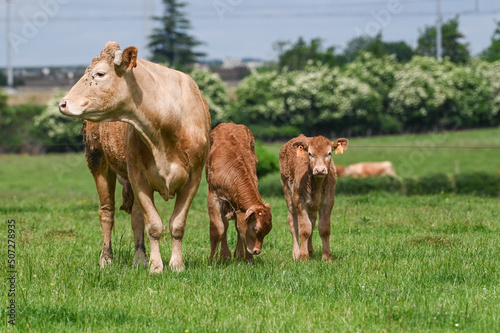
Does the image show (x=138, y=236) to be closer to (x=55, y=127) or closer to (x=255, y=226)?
(x=255, y=226)

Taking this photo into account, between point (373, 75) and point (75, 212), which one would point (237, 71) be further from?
point (75, 212)

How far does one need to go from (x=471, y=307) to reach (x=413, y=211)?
22.9 ft

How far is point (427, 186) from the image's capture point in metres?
18.5

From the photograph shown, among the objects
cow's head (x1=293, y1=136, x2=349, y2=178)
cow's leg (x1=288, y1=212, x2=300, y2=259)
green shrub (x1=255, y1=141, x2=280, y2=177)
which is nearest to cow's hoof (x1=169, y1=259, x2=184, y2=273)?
cow's leg (x1=288, y1=212, x2=300, y2=259)

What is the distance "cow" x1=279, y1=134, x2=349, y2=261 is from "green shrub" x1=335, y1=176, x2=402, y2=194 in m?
8.61

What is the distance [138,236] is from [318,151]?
255cm

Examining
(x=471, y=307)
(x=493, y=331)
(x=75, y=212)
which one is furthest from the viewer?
(x=75, y=212)

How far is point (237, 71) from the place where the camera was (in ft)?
280

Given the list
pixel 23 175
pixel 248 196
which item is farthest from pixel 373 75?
pixel 248 196

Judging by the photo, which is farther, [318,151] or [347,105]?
[347,105]

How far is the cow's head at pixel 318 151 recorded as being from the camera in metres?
8.16

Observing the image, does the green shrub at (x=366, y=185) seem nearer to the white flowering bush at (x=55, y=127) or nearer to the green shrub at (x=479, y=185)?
the green shrub at (x=479, y=185)

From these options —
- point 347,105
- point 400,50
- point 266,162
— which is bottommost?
point 347,105

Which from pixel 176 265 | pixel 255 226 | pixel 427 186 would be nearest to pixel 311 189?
pixel 255 226
